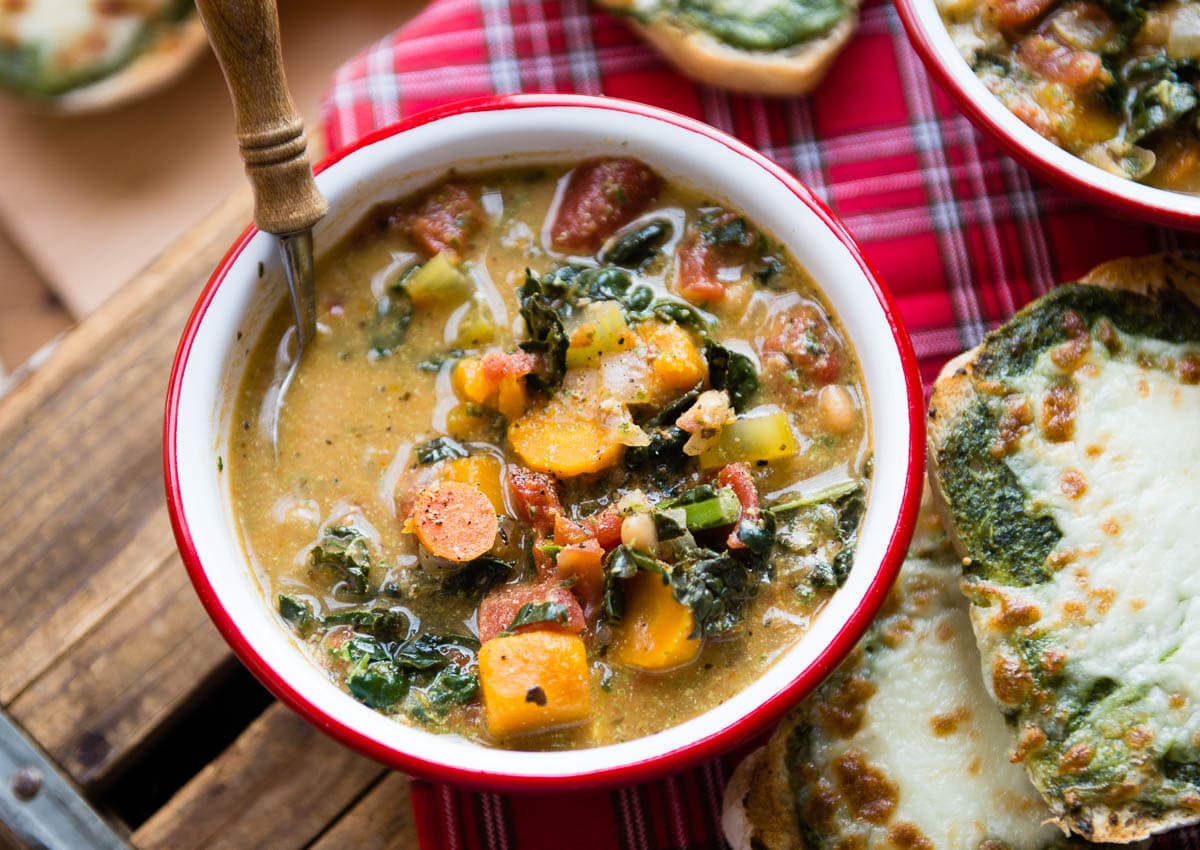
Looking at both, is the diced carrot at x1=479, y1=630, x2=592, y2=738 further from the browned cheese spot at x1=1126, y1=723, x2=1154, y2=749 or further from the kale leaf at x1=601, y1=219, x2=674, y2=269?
the browned cheese spot at x1=1126, y1=723, x2=1154, y2=749

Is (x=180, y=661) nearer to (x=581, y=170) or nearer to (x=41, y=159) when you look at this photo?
(x=581, y=170)

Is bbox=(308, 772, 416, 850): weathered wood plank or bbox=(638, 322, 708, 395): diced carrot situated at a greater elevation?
bbox=(638, 322, 708, 395): diced carrot

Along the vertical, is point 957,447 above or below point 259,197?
below

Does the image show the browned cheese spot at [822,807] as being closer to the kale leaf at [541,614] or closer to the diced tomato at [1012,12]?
the kale leaf at [541,614]

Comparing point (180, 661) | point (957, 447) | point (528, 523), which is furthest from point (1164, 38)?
point (180, 661)

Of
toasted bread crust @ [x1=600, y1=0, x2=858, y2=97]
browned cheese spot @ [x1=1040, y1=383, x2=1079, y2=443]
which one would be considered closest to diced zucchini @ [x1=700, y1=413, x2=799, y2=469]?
browned cheese spot @ [x1=1040, y1=383, x2=1079, y2=443]
